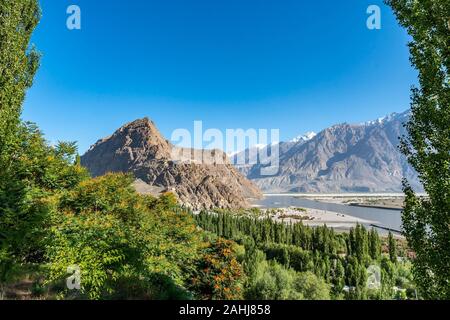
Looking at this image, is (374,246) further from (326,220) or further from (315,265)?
(326,220)

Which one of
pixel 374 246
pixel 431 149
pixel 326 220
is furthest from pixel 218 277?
pixel 326 220

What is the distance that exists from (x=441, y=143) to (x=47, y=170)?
806 inches

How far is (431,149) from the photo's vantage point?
9805 millimetres

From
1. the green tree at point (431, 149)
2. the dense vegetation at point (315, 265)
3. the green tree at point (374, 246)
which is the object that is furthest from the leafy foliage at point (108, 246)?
the green tree at point (374, 246)

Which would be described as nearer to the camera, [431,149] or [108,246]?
[431,149]

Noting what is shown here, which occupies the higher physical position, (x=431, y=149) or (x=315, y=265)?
(x=431, y=149)

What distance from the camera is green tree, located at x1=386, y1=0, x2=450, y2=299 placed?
9164mm

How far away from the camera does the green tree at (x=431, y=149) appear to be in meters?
9.16

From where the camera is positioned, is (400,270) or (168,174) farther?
(168,174)

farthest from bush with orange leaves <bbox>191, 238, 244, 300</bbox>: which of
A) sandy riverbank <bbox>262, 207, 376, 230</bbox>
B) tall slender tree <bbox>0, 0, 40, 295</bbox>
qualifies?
sandy riverbank <bbox>262, 207, 376, 230</bbox>

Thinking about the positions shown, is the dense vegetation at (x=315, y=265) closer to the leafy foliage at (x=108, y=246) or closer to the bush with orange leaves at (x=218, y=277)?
the bush with orange leaves at (x=218, y=277)

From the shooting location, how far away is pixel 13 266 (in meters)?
11.3
